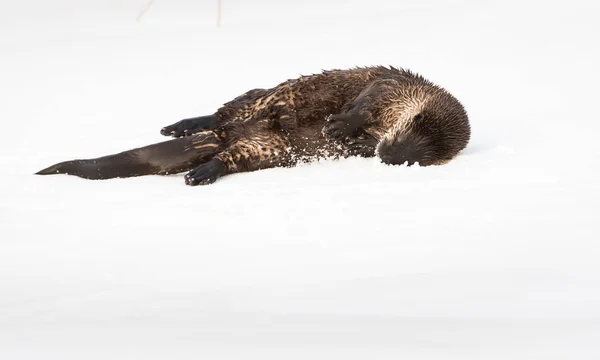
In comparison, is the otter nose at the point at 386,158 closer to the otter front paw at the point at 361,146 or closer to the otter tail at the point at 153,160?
the otter front paw at the point at 361,146

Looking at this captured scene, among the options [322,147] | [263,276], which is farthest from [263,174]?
[263,276]

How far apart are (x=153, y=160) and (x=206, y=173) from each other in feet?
1.31

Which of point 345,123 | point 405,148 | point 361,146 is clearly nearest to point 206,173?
point 345,123

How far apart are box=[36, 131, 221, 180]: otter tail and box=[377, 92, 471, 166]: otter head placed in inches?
47.1

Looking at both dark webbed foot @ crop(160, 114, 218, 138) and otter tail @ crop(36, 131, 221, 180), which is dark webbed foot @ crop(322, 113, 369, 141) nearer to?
otter tail @ crop(36, 131, 221, 180)

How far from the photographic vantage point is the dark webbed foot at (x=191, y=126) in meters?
6.64

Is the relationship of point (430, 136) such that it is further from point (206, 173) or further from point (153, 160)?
point (153, 160)

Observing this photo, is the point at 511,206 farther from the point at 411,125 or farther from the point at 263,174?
the point at 263,174

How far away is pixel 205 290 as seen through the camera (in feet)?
12.4

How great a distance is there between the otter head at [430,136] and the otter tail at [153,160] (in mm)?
1195

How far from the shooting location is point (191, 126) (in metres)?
6.66

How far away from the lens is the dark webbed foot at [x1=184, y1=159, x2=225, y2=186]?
19.1 ft

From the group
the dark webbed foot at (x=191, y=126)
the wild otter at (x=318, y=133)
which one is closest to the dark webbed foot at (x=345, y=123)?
the wild otter at (x=318, y=133)

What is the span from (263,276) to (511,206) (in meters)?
1.60
